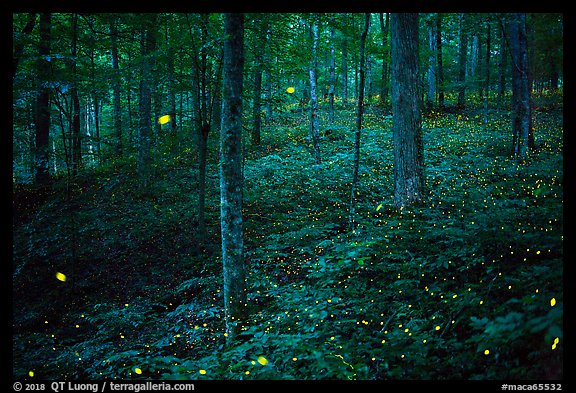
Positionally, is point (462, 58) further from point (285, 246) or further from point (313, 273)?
point (313, 273)

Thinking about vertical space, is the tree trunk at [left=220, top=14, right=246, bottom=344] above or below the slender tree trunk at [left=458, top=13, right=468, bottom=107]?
below

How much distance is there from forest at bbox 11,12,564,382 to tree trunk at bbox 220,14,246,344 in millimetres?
28

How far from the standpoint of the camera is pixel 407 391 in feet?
11.1

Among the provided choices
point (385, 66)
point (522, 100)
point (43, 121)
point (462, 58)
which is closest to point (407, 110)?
point (522, 100)

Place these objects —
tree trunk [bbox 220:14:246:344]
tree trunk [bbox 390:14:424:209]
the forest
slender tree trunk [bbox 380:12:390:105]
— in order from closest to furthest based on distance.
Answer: the forest → tree trunk [bbox 220:14:246:344] → tree trunk [bbox 390:14:424:209] → slender tree trunk [bbox 380:12:390:105]

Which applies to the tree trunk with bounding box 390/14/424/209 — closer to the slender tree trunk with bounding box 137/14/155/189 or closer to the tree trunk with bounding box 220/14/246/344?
the tree trunk with bounding box 220/14/246/344

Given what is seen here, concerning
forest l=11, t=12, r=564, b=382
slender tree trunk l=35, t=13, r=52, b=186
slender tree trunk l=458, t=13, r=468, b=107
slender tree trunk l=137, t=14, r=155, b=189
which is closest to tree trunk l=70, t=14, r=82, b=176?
forest l=11, t=12, r=564, b=382

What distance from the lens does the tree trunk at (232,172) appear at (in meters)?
6.21

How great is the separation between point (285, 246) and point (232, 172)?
3.80m

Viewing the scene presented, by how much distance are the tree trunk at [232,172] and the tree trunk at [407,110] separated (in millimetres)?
4843

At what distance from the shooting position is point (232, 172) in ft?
21.1

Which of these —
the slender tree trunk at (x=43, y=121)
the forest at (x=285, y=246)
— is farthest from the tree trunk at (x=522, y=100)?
the slender tree trunk at (x=43, y=121)

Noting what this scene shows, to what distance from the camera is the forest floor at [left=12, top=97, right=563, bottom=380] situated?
3.89 metres

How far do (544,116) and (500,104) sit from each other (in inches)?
166
